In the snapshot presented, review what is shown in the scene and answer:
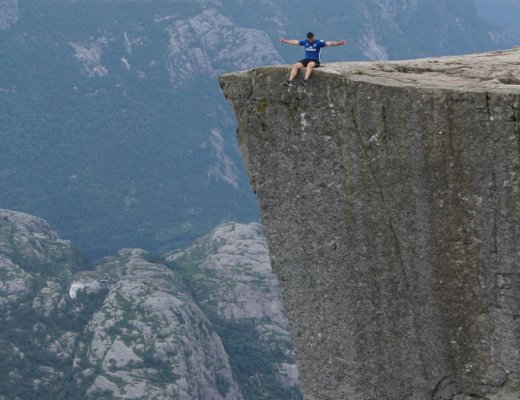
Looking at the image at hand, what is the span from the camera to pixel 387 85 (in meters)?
18.2

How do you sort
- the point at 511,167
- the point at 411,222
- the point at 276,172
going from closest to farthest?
the point at 511,167
the point at 411,222
the point at 276,172

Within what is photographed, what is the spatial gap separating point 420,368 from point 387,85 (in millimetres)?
5662

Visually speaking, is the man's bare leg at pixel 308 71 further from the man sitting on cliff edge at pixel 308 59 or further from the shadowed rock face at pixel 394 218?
the shadowed rock face at pixel 394 218

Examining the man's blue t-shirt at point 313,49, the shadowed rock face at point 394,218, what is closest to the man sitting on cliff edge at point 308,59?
the man's blue t-shirt at point 313,49

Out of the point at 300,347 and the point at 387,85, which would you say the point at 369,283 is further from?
the point at 387,85

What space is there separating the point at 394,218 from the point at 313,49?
4167mm

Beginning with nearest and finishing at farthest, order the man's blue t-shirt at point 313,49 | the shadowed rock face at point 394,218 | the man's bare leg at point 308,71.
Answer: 1. the shadowed rock face at point 394,218
2. the man's bare leg at point 308,71
3. the man's blue t-shirt at point 313,49

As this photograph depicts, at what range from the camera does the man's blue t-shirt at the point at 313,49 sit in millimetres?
20062

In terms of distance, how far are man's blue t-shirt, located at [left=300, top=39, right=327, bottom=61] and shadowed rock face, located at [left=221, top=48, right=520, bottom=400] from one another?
2.29 ft

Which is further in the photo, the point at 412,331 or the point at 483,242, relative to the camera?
the point at 412,331

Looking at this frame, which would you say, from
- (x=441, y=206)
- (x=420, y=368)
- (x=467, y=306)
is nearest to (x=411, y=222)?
(x=441, y=206)

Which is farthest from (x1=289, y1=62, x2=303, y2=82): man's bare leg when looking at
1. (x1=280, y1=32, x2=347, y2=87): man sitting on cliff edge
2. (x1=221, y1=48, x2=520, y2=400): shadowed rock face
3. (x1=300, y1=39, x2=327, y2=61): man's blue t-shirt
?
(x1=300, y1=39, x2=327, y2=61): man's blue t-shirt

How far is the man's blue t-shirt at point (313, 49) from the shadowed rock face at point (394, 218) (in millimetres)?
698

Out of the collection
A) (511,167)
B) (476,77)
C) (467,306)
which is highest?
(476,77)
